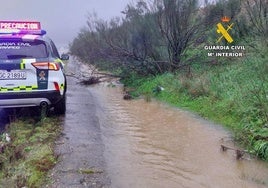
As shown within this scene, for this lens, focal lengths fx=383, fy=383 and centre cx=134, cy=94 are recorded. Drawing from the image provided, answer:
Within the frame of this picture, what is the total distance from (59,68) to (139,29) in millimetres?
11510

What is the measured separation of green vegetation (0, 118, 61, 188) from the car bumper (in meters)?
0.44

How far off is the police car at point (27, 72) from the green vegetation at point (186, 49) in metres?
4.68

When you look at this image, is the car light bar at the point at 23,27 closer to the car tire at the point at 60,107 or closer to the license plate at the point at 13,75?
the license plate at the point at 13,75

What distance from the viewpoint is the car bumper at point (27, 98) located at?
23.7 feet

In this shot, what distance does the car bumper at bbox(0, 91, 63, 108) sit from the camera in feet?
23.7

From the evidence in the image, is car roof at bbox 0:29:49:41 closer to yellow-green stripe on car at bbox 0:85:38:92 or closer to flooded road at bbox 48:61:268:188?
yellow-green stripe on car at bbox 0:85:38:92

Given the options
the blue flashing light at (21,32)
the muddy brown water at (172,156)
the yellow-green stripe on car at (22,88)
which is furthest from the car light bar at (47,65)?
the muddy brown water at (172,156)

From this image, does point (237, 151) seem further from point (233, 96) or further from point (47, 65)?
point (47, 65)

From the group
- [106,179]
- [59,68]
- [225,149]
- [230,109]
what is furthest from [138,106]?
[106,179]

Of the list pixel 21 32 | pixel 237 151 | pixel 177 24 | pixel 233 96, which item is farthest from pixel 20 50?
pixel 177 24

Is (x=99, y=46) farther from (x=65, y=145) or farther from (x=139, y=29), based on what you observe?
(x=65, y=145)

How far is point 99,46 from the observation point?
71.7 ft

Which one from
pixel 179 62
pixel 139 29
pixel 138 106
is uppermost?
pixel 139 29

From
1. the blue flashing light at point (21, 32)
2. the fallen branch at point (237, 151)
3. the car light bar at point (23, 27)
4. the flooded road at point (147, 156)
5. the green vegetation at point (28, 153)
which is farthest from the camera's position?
the car light bar at point (23, 27)
